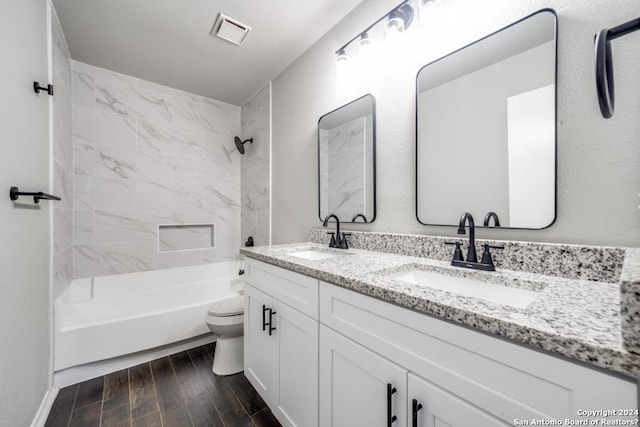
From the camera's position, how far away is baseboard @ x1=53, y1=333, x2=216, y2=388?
1670 millimetres

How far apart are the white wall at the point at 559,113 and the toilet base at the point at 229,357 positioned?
35.3 inches

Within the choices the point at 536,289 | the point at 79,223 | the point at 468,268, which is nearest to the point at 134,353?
the point at 79,223

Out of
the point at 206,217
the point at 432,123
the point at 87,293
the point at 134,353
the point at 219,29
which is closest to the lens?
the point at 432,123

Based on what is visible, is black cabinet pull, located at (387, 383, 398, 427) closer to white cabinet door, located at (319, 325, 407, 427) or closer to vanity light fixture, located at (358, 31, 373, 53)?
white cabinet door, located at (319, 325, 407, 427)

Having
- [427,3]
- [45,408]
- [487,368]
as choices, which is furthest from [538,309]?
[45,408]

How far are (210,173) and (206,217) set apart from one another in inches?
19.2

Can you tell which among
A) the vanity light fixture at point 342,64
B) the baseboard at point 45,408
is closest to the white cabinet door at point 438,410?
the vanity light fixture at point 342,64

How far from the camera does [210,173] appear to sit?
2.87 metres

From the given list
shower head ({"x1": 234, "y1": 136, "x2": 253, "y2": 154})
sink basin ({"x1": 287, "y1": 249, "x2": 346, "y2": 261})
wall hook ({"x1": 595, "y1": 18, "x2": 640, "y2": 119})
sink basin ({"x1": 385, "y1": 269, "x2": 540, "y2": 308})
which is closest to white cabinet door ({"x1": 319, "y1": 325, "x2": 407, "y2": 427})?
sink basin ({"x1": 385, "y1": 269, "x2": 540, "y2": 308})

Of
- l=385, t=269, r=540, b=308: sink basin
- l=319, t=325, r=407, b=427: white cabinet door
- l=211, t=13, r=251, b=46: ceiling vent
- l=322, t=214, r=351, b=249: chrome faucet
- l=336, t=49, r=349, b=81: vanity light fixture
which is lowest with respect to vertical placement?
l=319, t=325, r=407, b=427: white cabinet door

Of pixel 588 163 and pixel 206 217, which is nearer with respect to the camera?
pixel 588 163

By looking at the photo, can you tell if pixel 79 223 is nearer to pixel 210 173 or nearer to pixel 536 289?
pixel 210 173

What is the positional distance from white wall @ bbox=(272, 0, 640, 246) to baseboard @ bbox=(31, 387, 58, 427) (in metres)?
1.72

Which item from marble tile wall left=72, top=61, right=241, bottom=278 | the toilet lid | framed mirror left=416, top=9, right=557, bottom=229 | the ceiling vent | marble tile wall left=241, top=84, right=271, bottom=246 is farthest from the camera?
marble tile wall left=241, top=84, right=271, bottom=246
